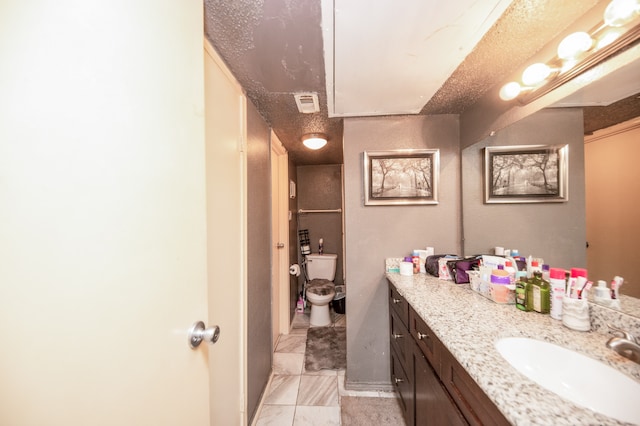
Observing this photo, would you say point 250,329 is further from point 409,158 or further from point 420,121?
point 420,121

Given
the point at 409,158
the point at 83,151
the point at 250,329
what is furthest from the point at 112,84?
the point at 409,158

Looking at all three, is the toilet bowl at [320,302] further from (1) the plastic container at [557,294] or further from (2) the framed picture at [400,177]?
(1) the plastic container at [557,294]

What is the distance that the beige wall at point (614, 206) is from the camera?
2.54ft

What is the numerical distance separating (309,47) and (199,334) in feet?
4.02

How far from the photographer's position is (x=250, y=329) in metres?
1.47

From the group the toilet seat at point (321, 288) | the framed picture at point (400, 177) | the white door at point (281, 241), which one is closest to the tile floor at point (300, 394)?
the white door at point (281, 241)

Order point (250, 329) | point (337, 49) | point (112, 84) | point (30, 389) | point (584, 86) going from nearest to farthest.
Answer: point (30, 389)
point (112, 84)
point (584, 86)
point (337, 49)
point (250, 329)

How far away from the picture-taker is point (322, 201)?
342 cm

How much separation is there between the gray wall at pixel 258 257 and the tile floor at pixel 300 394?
109 millimetres

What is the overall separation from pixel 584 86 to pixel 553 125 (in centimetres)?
20

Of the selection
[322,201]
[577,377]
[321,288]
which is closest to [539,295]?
[577,377]

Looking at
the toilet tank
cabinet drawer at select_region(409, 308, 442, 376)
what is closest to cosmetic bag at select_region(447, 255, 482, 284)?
cabinet drawer at select_region(409, 308, 442, 376)

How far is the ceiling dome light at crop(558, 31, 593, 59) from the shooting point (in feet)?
2.70

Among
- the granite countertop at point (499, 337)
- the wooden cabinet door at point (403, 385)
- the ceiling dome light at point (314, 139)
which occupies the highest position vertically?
the ceiling dome light at point (314, 139)
